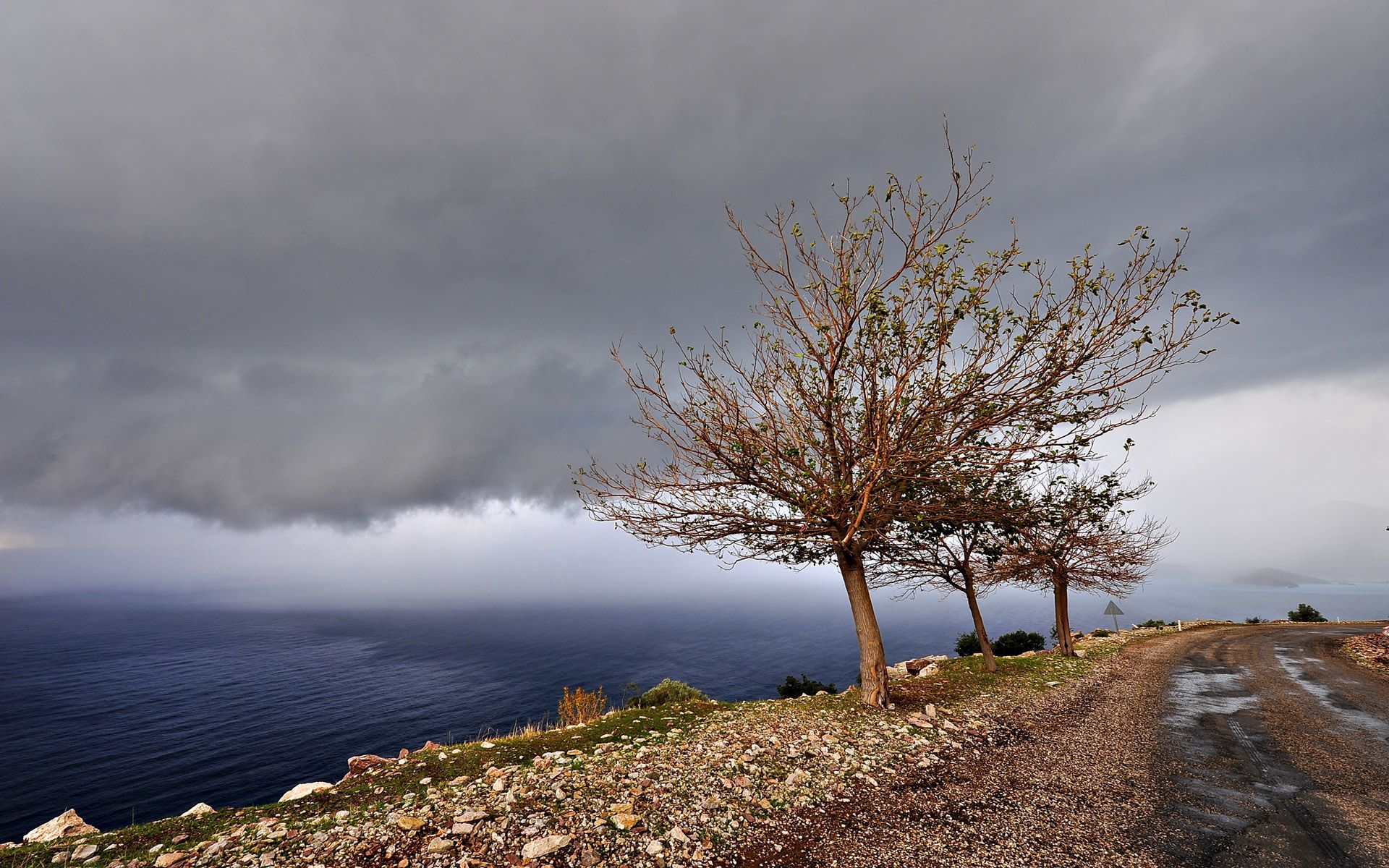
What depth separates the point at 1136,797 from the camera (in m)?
8.41

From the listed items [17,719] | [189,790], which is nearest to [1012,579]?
[189,790]

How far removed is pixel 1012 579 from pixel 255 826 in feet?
101

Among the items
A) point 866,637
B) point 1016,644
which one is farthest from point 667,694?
point 1016,644

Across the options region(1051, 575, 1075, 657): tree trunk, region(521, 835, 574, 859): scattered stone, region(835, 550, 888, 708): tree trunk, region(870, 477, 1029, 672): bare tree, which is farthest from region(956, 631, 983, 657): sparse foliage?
region(521, 835, 574, 859): scattered stone

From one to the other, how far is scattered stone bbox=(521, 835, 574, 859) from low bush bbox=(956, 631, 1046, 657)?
3285cm

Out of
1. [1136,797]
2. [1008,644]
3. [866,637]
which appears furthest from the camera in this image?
[1008,644]

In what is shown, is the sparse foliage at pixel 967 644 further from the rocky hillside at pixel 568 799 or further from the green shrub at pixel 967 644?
the rocky hillside at pixel 568 799

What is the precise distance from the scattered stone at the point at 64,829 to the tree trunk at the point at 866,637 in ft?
52.0

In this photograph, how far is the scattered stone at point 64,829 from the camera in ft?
27.1

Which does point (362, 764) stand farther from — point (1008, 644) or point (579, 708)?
point (1008, 644)

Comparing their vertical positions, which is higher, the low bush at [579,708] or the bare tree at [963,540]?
the bare tree at [963,540]

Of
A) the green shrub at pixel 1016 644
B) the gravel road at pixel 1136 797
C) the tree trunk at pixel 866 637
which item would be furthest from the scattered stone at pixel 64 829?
the green shrub at pixel 1016 644

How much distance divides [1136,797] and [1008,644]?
98.5 feet

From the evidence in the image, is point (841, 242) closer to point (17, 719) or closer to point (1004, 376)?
point (1004, 376)
